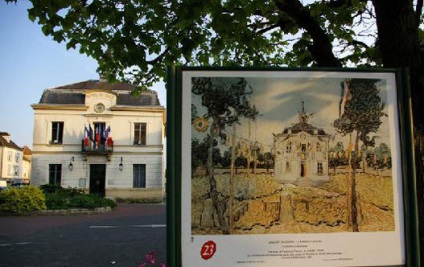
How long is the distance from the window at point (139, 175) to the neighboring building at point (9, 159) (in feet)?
166

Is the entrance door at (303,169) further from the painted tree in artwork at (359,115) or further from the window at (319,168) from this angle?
the painted tree in artwork at (359,115)

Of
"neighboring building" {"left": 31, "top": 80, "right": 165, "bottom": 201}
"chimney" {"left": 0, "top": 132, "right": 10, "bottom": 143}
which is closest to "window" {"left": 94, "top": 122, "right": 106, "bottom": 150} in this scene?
"neighboring building" {"left": 31, "top": 80, "right": 165, "bottom": 201}

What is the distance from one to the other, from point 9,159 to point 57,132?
170 feet

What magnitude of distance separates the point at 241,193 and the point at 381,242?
102cm

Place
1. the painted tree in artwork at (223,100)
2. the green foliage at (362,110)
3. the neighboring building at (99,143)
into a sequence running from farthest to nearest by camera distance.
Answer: the neighboring building at (99,143)
the green foliage at (362,110)
the painted tree in artwork at (223,100)

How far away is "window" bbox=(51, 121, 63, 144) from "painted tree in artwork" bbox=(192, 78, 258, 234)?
36995 mm

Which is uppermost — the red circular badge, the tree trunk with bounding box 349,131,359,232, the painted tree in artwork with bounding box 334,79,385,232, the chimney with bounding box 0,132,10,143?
the chimney with bounding box 0,132,10,143

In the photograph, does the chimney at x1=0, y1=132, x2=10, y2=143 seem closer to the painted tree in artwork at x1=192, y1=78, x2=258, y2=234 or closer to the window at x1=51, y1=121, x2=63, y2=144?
the window at x1=51, y1=121, x2=63, y2=144

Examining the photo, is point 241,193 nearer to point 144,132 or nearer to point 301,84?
point 301,84

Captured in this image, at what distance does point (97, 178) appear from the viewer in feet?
122

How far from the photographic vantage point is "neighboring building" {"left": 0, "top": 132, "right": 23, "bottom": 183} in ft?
256

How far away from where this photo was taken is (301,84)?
278cm

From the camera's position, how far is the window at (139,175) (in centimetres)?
3709

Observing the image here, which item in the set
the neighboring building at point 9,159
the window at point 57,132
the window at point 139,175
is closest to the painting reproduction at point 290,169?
the window at point 139,175
